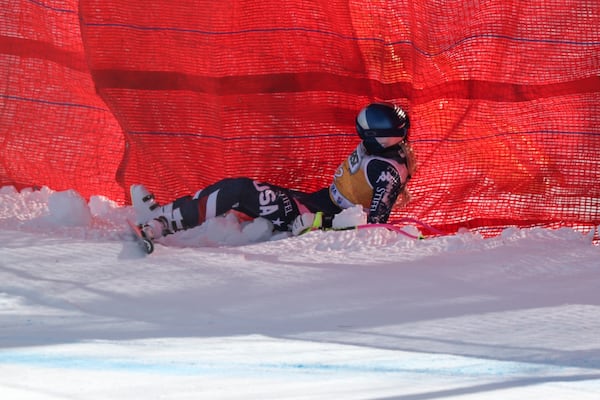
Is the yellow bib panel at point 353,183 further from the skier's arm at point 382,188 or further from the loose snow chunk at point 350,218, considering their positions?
the loose snow chunk at point 350,218

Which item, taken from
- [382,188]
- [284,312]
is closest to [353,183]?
[382,188]

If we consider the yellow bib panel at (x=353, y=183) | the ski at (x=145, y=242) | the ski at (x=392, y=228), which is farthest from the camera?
the yellow bib panel at (x=353, y=183)

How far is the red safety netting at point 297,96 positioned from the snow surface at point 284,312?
12.1 inches

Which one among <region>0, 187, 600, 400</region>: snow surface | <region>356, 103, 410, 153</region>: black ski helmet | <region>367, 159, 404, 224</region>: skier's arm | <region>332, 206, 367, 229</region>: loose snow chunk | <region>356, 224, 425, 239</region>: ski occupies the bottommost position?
<region>0, 187, 600, 400</region>: snow surface

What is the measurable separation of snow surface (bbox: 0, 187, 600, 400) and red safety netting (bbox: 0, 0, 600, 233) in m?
0.31

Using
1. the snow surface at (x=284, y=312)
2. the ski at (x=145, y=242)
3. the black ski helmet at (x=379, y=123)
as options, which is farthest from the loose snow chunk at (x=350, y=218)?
the ski at (x=145, y=242)

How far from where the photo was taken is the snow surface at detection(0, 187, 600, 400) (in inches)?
64.9

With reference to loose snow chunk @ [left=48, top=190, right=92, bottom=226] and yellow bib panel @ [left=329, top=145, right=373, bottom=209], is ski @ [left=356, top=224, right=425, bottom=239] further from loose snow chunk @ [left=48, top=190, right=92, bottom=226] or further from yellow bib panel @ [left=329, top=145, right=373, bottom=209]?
loose snow chunk @ [left=48, top=190, right=92, bottom=226]

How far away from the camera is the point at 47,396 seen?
1.46 meters

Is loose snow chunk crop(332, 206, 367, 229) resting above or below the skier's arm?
below

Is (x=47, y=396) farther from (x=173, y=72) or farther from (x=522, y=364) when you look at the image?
(x=173, y=72)

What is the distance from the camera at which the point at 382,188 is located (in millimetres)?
3566

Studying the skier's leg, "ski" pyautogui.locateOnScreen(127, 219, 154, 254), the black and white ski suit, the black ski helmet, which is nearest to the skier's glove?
the black and white ski suit

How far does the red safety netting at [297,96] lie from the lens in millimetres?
3541
